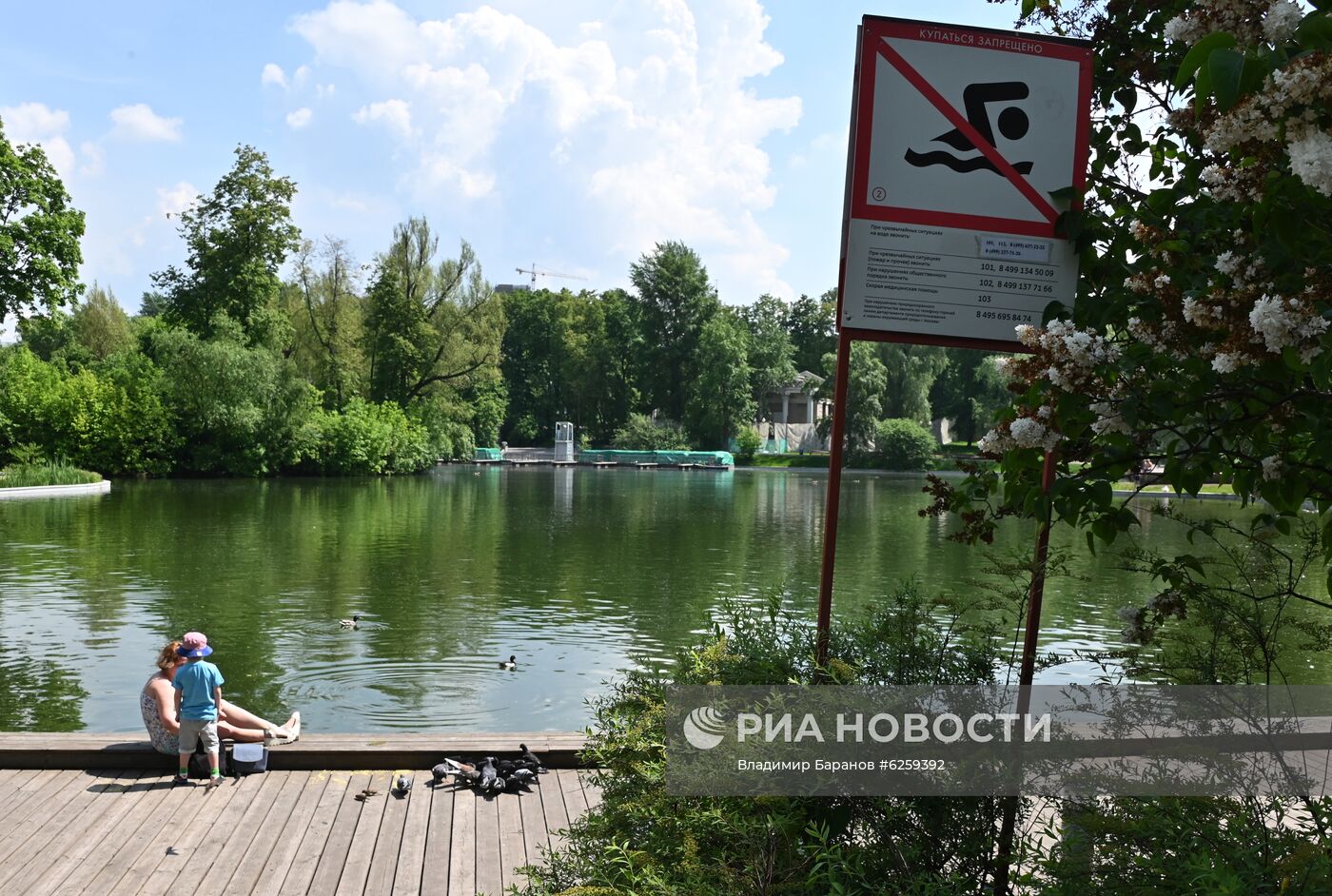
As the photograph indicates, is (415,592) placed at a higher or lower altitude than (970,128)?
lower

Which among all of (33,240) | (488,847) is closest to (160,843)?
(488,847)

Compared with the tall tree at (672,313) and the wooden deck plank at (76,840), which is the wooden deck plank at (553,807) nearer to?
the wooden deck plank at (76,840)

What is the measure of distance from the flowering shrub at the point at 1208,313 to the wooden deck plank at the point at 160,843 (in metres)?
3.45

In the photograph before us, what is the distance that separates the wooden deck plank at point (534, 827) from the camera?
15.3ft

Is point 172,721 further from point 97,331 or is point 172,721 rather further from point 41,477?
point 97,331

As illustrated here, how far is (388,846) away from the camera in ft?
15.7

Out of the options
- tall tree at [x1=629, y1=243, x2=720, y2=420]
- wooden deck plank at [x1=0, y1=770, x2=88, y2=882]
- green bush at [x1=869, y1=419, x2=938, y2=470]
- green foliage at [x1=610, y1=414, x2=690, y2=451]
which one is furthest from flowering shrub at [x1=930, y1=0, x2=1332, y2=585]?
tall tree at [x1=629, y1=243, x2=720, y2=420]

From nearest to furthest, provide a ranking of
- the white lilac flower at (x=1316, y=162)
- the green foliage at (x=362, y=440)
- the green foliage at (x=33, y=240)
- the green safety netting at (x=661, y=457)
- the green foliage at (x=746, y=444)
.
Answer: the white lilac flower at (x=1316, y=162)
the green foliage at (x=33, y=240)
the green foliage at (x=362, y=440)
the green safety netting at (x=661, y=457)
the green foliage at (x=746, y=444)

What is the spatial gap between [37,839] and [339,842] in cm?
129

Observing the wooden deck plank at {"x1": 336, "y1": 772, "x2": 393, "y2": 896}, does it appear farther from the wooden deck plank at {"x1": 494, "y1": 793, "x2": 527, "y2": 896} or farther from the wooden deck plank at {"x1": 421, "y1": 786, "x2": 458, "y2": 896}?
the wooden deck plank at {"x1": 494, "y1": 793, "x2": 527, "y2": 896}

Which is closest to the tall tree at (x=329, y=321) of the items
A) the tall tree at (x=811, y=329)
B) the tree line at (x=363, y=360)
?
the tree line at (x=363, y=360)

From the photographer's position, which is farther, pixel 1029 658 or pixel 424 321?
pixel 424 321

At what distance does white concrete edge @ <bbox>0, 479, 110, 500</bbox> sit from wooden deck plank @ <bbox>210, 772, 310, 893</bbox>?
98.9 feet

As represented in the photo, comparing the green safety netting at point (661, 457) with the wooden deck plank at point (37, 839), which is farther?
the green safety netting at point (661, 457)
